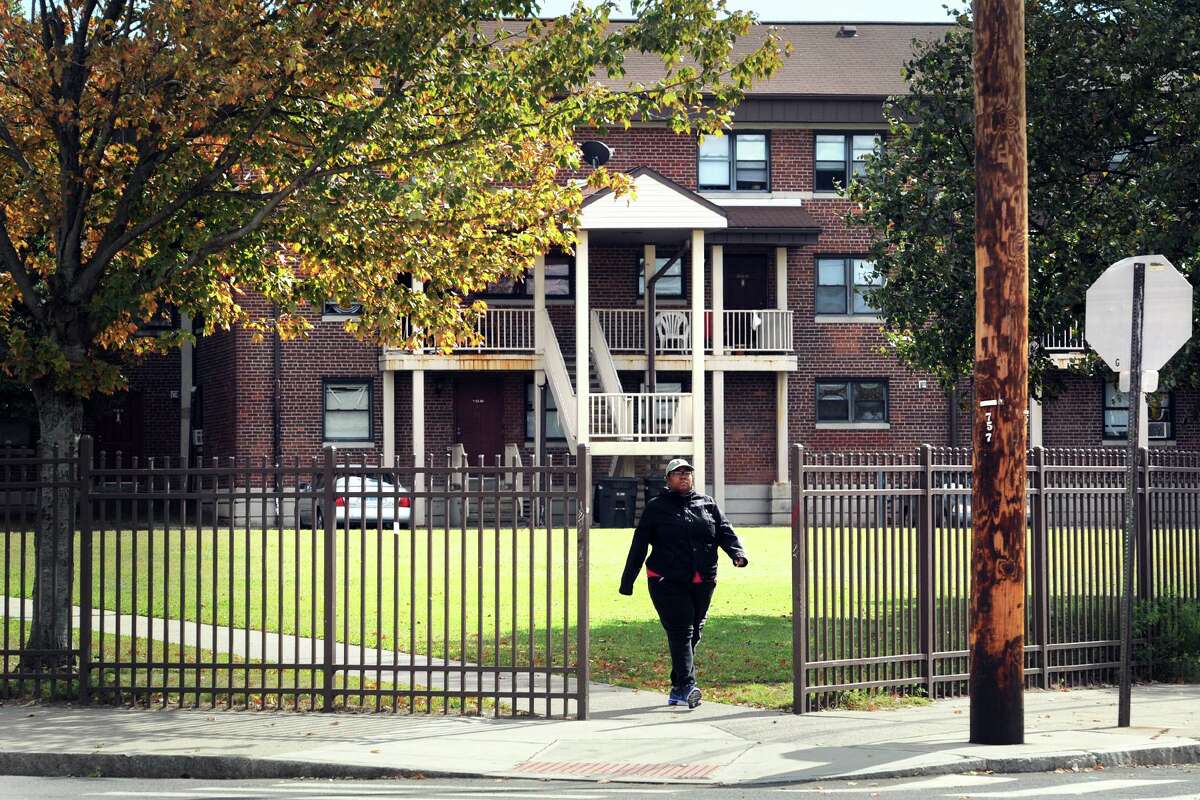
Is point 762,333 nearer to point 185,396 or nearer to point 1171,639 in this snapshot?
point 185,396

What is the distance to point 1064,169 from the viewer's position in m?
16.0

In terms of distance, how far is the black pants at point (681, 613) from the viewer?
1082 cm

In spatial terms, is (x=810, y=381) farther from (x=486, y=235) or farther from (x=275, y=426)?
(x=486, y=235)

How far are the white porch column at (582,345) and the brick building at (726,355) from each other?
152cm

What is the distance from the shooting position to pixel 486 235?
14.1m

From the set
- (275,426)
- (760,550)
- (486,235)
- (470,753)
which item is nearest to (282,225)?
(486,235)

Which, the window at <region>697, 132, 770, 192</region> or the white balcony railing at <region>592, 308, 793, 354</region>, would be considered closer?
the white balcony railing at <region>592, 308, 793, 354</region>

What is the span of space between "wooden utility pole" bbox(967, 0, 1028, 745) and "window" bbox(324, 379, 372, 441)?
28.2m

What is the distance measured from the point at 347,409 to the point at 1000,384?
28.5 metres

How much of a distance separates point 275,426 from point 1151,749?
28889 millimetres

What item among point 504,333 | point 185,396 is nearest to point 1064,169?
point 504,333

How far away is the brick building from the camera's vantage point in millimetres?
35812

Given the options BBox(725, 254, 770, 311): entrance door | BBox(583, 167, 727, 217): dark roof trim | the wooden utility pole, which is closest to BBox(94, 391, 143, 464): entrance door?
BBox(583, 167, 727, 217): dark roof trim

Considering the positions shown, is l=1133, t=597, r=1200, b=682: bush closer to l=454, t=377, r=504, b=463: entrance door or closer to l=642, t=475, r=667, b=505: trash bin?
l=642, t=475, r=667, b=505: trash bin
